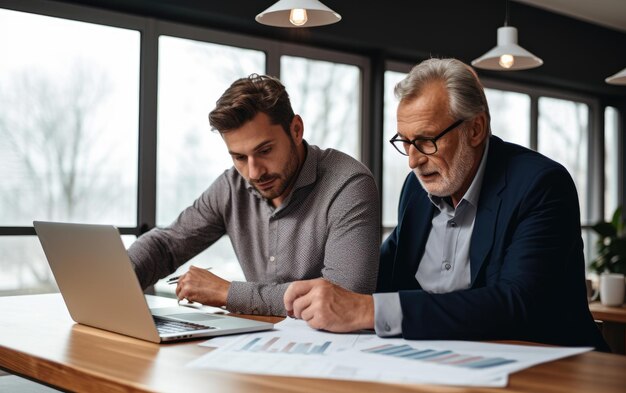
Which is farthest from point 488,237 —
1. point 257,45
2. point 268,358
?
point 257,45

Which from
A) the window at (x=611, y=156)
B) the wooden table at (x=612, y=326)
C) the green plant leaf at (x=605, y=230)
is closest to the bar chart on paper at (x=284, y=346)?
the wooden table at (x=612, y=326)

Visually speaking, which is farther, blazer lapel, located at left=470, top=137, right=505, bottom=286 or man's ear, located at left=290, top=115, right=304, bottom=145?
man's ear, located at left=290, top=115, right=304, bottom=145

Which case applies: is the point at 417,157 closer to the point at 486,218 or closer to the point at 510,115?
the point at 486,218

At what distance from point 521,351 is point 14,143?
3055 millimetres

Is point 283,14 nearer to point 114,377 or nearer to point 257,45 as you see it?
point 257,45

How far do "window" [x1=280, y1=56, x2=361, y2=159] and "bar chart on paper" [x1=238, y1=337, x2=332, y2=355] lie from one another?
11.8 ft

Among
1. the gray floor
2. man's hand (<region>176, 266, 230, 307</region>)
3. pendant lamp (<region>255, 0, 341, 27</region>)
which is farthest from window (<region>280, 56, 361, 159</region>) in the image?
the gray floor

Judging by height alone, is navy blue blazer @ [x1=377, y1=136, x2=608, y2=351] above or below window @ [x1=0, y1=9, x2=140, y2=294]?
below

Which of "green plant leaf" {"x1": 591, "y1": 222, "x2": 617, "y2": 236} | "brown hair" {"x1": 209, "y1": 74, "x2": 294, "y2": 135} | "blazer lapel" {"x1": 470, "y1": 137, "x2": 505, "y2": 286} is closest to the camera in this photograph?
"blazer lapel" {"x1": 470, "y1": 137, "x2": 505, "y2": 286}

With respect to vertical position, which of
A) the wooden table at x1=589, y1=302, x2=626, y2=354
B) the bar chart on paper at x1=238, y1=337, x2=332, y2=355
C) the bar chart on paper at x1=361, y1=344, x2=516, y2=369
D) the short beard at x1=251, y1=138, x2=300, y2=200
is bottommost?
the wooden table at x1=589, y1=302, x2=626, y2=354

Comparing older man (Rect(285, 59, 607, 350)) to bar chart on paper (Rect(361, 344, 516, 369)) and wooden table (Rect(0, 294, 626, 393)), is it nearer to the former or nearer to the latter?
bar chart on paper (Rect(361, 344, 516, 369))

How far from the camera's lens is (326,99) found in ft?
17.4

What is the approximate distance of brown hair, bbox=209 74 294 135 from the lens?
2.16 m

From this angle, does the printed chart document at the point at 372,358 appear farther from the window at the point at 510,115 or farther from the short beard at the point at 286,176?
the window at the point at 510,115
